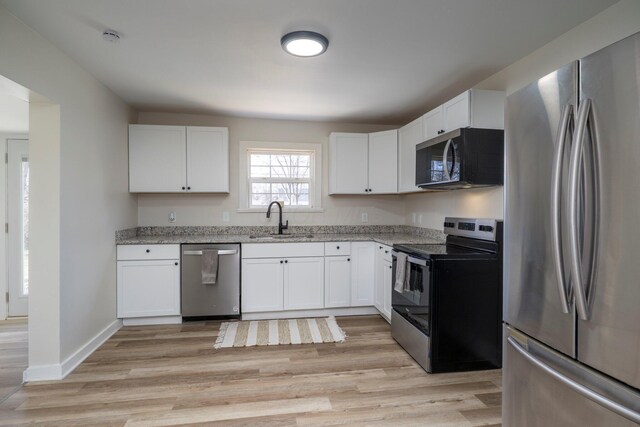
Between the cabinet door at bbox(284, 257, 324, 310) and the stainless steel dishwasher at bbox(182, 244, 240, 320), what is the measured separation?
52 cm

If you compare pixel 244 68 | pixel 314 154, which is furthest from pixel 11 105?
pixel 314 154

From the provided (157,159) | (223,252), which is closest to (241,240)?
(223,252)

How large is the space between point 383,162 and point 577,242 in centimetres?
291

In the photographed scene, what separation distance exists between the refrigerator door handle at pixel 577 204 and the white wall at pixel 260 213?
3241mm

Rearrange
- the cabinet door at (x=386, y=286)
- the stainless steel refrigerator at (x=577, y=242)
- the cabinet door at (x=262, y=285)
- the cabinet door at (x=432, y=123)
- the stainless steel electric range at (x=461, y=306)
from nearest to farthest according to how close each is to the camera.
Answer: the stainless steel refrigerator at (x=577, y=242) < the stainless steel electric range at (x=461, y=306) < the cabinet door at (x=432, y=123) < the cabinet door at (x=386, y=286) < the cabinet door at (x=262, y=285)

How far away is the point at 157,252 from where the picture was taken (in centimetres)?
332

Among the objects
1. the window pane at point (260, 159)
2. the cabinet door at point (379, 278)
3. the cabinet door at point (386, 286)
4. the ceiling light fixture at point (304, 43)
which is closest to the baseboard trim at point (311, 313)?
the cabinet door at point (379, 278)

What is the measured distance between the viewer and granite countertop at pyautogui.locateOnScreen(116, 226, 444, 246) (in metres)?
3.38

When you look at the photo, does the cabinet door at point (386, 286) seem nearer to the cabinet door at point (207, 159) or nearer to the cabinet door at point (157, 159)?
the cabinet door at point (207, 159)

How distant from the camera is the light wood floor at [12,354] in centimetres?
225

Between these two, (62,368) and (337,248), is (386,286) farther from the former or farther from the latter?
(62,368)

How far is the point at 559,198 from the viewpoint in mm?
1108

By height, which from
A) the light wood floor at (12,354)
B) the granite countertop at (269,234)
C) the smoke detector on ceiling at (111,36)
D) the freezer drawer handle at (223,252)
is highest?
the smoke detector on ceiling at (111,36)

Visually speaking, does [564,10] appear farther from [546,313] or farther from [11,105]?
[11,105]
